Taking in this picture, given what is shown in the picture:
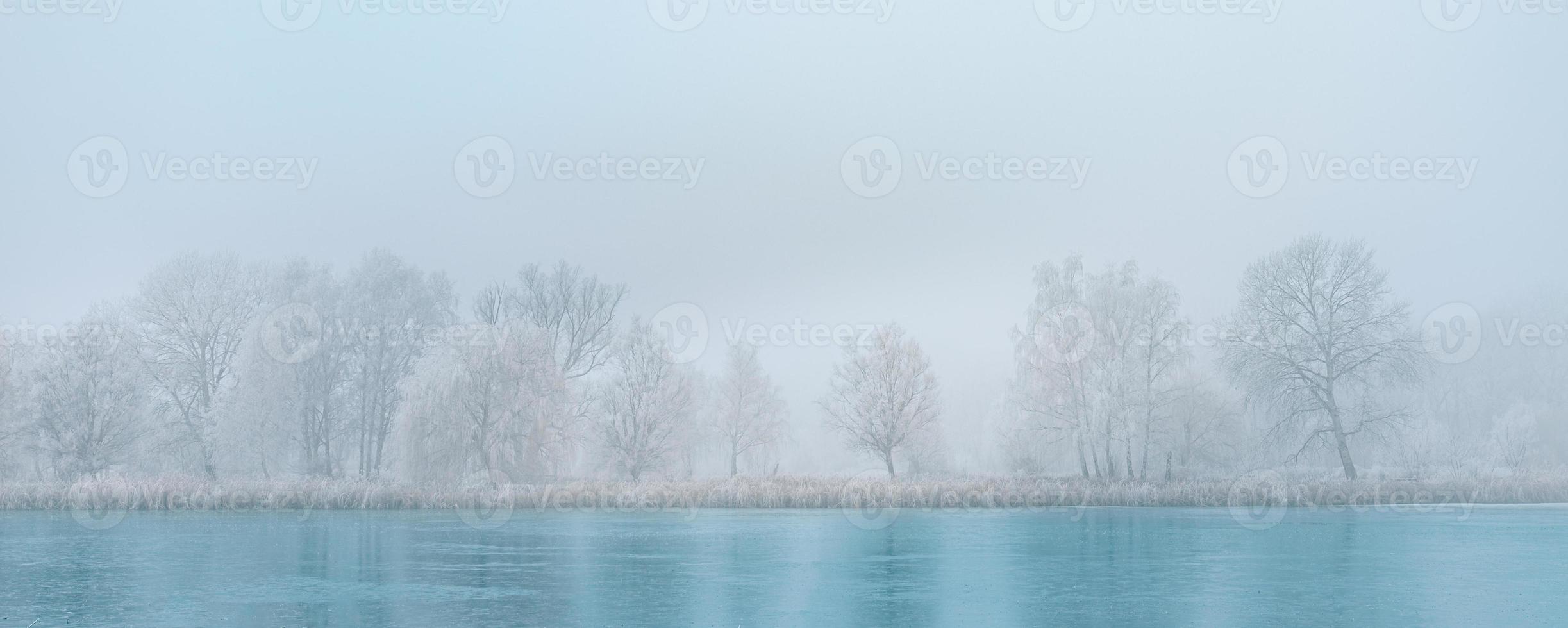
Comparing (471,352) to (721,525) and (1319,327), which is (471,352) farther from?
(1319,327)

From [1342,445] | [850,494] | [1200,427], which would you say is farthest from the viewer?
[1200,427]

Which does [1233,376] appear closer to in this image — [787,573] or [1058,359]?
[1058,359]

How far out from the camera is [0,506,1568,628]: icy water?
1482 cm

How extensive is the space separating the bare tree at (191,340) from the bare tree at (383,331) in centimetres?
460

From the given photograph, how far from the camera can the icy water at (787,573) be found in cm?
1482

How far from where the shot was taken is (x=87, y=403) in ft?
133

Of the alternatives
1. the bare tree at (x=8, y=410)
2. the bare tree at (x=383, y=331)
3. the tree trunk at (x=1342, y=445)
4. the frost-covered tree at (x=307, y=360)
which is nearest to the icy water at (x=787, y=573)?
the tree trunk at (x=1342, y=445)

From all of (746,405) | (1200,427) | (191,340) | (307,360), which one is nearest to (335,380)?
(307,360)

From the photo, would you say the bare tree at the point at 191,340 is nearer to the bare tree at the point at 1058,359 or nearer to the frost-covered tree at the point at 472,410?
the frost-covered tree at the point at 472,410

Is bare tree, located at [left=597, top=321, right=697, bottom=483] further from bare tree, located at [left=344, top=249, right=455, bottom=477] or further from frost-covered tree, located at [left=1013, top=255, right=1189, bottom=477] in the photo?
frost-covered tree, located at [left=1013, top=255, right=1189, bottom=477]

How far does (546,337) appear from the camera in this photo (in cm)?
4219

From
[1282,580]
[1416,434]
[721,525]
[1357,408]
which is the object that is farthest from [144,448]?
[1416,434]

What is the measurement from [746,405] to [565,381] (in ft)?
61.4

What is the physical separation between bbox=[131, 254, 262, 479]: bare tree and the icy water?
573 inches
